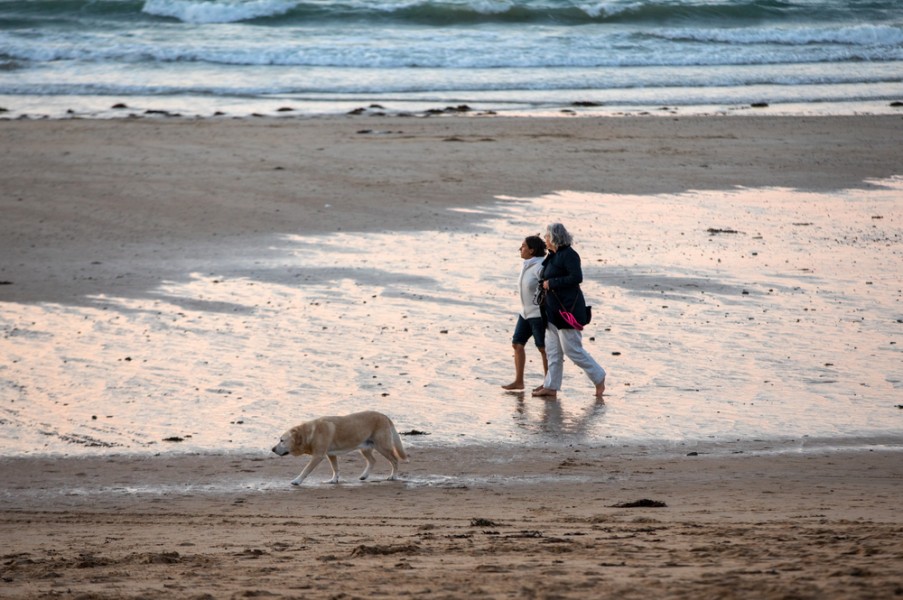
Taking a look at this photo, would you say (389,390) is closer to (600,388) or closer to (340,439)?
(600,388)

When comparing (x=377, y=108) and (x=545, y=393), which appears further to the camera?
(x=377, y=108)

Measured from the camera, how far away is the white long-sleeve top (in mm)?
10898

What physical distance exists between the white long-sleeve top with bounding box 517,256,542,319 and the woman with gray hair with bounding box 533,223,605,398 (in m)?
0.23

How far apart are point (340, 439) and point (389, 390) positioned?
204 cm

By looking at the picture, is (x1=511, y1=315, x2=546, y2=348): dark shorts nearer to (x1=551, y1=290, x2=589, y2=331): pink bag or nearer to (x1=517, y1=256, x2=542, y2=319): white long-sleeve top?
(x1=517, y1=256, x2=542, y2=319): white long-sleeve top

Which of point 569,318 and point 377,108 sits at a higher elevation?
point 377,108

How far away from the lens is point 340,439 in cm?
851

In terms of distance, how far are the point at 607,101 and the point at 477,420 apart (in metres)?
21.7

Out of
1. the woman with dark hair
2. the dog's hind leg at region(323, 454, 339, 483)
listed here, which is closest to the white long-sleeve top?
the woman with dark hair

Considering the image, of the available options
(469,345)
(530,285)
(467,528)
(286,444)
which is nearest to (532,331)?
(530,285)

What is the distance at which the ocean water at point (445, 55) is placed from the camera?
30.7 metres

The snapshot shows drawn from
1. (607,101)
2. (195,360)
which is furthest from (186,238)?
(607,101)

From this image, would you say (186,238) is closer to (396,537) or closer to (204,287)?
(204,287)

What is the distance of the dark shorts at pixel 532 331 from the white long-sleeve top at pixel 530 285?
50mm
